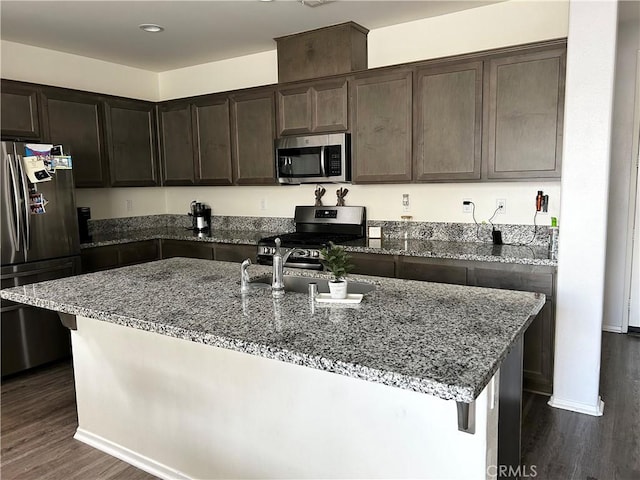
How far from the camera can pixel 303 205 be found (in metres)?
4.52

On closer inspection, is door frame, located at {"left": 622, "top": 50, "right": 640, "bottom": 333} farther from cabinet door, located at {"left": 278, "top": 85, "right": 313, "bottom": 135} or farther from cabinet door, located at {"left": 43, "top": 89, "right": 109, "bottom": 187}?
cabinet door, located at {"left": 43, "top": 89, "right": 109, "bottom": 187}

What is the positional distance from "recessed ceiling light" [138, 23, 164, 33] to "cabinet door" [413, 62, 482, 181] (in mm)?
2053

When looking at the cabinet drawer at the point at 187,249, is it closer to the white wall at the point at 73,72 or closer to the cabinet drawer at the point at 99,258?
the cabinet drawer at the point at 99,258

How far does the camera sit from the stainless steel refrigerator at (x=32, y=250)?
3406 mm

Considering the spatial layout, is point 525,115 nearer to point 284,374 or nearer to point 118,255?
point 284,374

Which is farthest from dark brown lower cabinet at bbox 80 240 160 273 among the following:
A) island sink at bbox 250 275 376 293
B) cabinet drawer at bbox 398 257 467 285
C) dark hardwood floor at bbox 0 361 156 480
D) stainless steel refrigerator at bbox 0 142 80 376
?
cabinet drawer at bbox 398 257 467 285

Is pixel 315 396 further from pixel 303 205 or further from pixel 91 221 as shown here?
pixel 91 221

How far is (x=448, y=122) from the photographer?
3.42 meters

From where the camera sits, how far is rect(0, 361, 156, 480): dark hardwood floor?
2.35 m

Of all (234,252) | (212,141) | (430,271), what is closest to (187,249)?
(234,252)

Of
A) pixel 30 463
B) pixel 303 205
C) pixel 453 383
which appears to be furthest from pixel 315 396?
pixel 303 205

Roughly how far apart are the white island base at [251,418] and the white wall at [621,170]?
3.56 meters

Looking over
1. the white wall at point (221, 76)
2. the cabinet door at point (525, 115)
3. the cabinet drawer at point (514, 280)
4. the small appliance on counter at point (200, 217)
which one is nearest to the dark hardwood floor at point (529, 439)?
the cabinet drawer at point (514, 280)

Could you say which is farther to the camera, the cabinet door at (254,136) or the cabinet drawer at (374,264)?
the cabinet door at (254,136)
